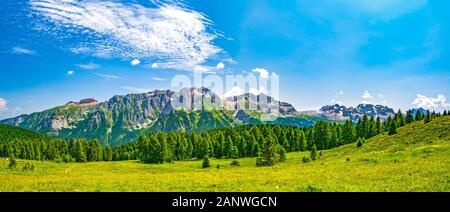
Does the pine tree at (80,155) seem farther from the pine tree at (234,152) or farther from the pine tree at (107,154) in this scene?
the pine tree at (234,152)

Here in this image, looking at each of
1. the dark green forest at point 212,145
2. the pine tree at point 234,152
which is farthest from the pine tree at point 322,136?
the pine tree at point 234,152

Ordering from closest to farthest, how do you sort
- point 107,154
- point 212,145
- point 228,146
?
point 228,146, point 212,145, point 107,154

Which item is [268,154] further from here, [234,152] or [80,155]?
[80,155]

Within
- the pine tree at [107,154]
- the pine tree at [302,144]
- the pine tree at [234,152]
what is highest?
the pine tree at [302,144]

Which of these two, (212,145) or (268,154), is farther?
(212,145)

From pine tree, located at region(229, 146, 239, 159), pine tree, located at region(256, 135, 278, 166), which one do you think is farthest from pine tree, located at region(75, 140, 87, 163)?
pine tree, located at region(256, 135, 278, 166)

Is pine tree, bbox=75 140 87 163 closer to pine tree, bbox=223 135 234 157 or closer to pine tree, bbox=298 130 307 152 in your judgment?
pine tree, bbox=223 135 234 157

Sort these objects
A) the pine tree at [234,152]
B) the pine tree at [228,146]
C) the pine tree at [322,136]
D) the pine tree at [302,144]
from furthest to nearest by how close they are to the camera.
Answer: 1. the pine tree at [302,144]
2. the pine tree at [322,136]
3. the pine tree at [228,146]
4. the pine tree at [234,152]

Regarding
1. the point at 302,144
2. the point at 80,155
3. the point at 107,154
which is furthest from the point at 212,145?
the point at 80,155
